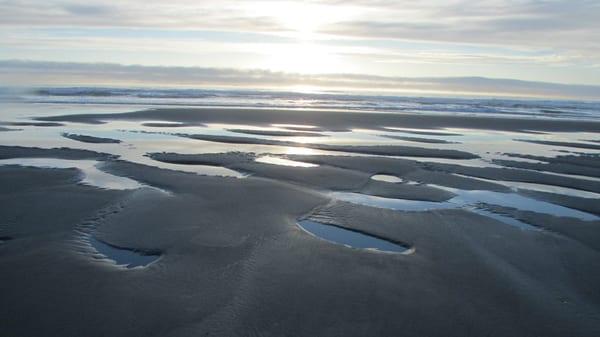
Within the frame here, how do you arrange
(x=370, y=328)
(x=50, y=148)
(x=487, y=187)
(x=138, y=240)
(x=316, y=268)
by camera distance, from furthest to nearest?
(x=50, y=148) < (x=487, y=187) < (x=138, y=240) < (x=316, y=268) < (x=370, y=328)

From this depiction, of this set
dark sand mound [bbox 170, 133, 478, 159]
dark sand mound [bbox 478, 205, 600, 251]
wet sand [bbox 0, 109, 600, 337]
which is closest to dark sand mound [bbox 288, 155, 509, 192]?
wet sand [bbox 0, 109, 600, 337]

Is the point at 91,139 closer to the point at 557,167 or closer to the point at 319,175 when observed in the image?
the point at 319,175

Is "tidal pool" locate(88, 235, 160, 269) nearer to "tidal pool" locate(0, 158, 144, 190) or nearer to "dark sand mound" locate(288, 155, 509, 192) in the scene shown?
"tidal pool" locate(0, 158, 144, 190)

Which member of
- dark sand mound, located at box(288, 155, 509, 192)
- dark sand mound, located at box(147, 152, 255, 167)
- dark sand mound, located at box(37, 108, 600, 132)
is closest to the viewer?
dark sand mound, located at box(288, 155, 509, 192)

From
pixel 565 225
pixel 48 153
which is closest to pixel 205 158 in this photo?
pixel 48 153

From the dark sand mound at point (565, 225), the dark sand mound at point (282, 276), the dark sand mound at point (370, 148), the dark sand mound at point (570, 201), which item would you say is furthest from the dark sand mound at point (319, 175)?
the dark sand mound at point (370, 148)

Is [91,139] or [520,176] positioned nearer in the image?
[520,176]

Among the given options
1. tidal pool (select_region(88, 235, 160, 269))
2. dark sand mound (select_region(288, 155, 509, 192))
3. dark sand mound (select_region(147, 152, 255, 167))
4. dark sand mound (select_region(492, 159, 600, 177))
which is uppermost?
dark sand mound (select_region(492, 159, 600, 177))

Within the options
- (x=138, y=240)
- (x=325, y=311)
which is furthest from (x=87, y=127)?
(x=325, y=311)

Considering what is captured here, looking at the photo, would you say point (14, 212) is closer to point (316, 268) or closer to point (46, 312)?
point (46, 312)
